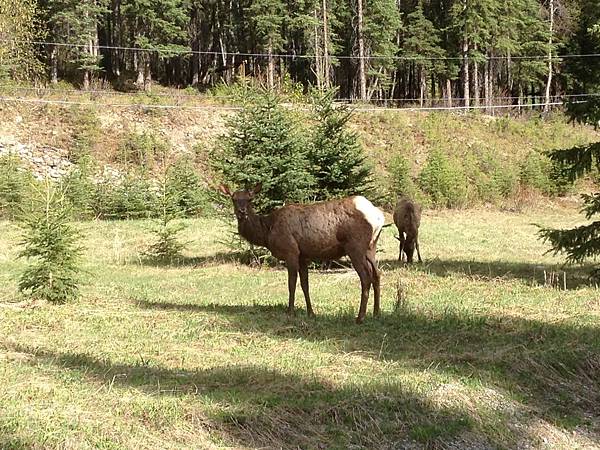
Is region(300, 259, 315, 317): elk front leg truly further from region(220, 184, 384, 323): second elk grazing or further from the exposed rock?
the exposed rock

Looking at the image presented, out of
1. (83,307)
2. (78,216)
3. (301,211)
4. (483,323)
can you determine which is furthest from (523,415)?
(78,216)

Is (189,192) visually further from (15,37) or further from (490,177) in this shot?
(490,177)

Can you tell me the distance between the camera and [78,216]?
82.9 feet

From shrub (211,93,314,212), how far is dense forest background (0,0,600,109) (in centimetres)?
2329

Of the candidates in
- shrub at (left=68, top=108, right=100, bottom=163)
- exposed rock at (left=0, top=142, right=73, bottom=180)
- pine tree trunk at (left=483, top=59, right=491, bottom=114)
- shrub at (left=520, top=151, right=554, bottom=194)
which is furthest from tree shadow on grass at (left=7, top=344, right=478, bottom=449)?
pine tree trunk at (left=483, top=59, right=491, bottom=114)

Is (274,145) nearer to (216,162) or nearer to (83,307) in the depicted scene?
(216,162)

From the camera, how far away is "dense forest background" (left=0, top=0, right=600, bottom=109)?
45.2 m

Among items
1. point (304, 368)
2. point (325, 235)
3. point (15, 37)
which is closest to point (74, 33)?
point (15, 37)

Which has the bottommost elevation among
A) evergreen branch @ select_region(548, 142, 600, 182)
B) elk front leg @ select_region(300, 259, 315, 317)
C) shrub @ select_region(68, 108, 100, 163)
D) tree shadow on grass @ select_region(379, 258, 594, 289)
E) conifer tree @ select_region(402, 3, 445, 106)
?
tree shadow on grass @ select_region(379, 258, 594, 289)

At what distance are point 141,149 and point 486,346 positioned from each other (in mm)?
28084

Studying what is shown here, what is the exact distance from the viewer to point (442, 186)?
33188mm

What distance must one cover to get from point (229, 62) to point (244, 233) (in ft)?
157

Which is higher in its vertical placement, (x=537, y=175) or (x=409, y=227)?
(x=537, y=175)

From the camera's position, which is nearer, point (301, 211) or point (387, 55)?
point (301, 211)
